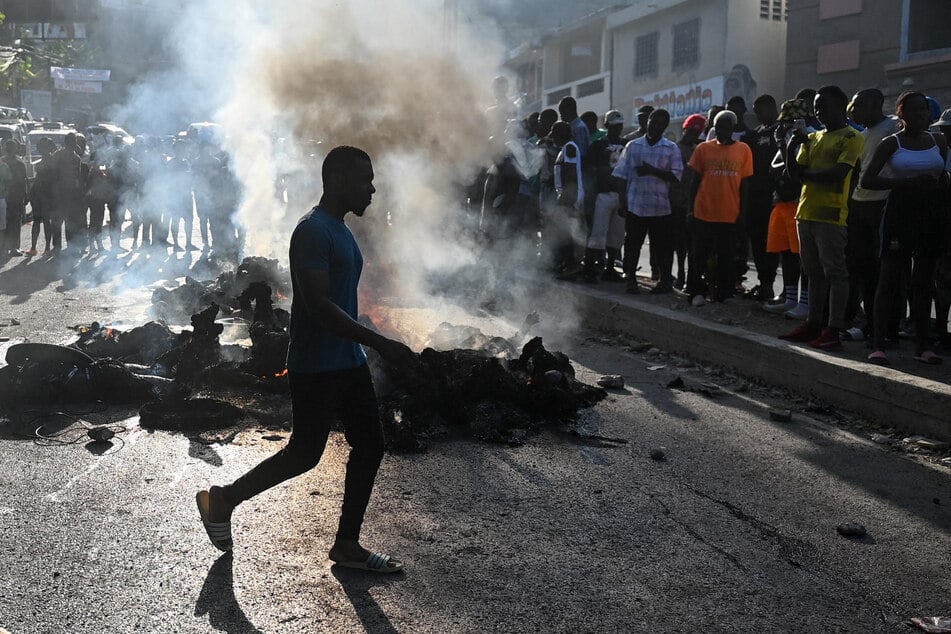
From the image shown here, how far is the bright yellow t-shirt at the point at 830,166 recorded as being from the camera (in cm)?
724

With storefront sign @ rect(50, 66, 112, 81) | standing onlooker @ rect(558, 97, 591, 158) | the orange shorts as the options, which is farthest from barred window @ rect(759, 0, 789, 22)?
storefront sign @ rect(50, 66, 112, 81)

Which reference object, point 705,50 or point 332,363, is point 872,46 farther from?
point 332,363

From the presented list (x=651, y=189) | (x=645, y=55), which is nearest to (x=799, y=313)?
(x=651, y=189)

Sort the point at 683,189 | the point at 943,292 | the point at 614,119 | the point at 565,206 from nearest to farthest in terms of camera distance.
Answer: the point at 943,292
the point at 683,189
the point at 565,206
the point at 614,119

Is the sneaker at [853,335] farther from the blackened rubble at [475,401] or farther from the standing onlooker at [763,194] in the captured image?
the blackened rubble at [475,401]

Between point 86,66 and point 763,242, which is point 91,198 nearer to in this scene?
point 763,242

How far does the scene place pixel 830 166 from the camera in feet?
24.0

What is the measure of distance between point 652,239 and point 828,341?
11.4ft

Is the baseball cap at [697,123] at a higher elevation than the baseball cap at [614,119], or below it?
below

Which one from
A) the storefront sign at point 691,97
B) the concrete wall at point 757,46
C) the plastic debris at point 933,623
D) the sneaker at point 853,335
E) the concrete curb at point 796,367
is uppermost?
the concrete wall at point 757,46

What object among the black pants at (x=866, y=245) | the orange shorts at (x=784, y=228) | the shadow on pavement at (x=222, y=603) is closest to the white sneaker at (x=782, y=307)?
the orange shorts at (x=784, y=228)

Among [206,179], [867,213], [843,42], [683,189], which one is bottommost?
[867,213]

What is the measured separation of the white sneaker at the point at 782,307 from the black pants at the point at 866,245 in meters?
1.06

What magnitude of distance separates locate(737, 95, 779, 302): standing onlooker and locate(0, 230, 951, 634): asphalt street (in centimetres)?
372
